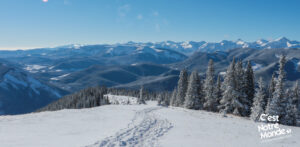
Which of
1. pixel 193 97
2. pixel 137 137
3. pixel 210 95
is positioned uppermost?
pixel 210 95

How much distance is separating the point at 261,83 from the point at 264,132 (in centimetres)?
1522

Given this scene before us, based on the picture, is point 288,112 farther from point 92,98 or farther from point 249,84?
point 92,98

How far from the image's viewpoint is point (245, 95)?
41281mm

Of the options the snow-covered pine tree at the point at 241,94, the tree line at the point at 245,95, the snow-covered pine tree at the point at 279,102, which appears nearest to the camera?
the snow-covered pine tree at the point at 279,102

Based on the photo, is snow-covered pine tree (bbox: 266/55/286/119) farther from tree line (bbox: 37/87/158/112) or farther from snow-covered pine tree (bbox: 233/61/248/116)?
tree line (bbox: 37/87/158/112)

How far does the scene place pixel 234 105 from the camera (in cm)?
4066

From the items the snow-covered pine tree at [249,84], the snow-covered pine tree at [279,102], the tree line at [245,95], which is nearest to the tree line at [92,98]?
the tree line at [245,95]

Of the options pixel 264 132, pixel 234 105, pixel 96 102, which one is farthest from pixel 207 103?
pixel 96 102

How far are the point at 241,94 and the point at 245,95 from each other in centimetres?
84

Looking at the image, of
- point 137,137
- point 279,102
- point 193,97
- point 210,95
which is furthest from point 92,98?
point 137,137

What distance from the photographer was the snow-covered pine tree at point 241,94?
40.6 meters

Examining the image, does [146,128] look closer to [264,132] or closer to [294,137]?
[264,132]

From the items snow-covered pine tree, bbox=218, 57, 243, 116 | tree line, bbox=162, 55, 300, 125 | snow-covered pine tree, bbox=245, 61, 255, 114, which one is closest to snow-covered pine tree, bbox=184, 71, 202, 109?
tree line, bbox=162, 55, 300, 125

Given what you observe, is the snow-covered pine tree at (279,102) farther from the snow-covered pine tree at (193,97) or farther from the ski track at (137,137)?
the ski track at (137,137)
